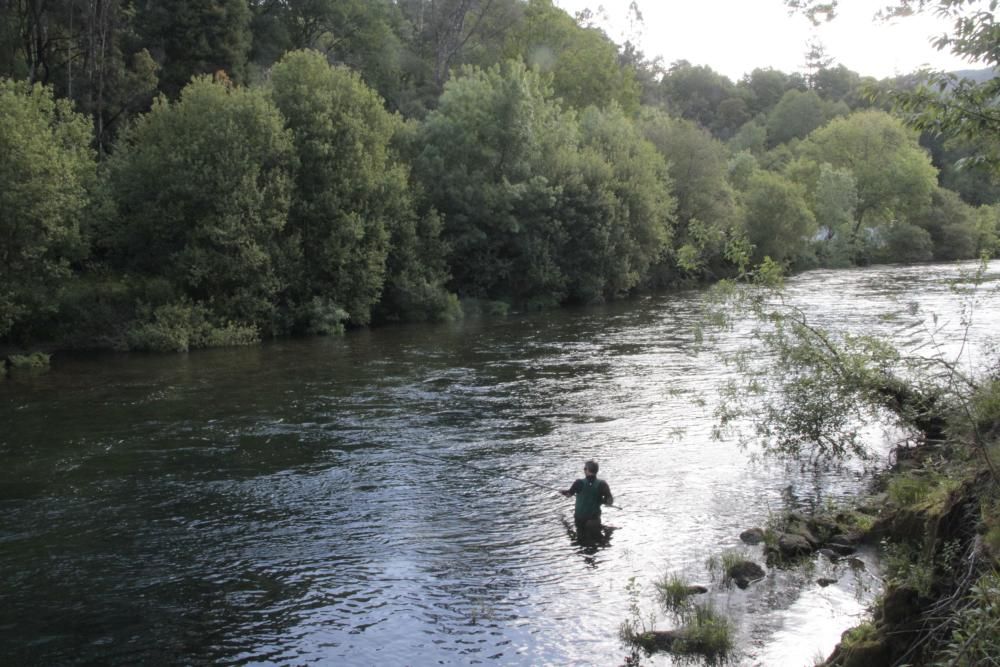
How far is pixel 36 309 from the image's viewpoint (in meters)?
33.5

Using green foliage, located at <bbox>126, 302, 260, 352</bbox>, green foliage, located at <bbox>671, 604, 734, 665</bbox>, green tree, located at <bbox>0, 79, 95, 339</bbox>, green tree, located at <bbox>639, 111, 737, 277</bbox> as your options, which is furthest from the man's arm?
green tree, located at <bbox>639, 111, 737, 277</bbox>

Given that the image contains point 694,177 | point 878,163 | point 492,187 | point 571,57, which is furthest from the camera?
point 878,163

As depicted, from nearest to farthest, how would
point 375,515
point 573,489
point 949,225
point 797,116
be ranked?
point 573,489
point 375,515
point 949,225
point 797,116

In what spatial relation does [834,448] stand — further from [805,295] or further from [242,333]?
[805,295]

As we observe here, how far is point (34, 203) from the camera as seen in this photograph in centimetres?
3177

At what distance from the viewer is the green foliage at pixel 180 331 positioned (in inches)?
1355

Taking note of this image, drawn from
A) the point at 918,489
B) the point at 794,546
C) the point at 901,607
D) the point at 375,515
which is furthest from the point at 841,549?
the point at 375,515

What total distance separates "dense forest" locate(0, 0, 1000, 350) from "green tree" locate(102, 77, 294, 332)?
3.9 inches

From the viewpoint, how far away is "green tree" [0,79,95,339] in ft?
103

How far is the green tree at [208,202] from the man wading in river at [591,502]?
86.0 feet

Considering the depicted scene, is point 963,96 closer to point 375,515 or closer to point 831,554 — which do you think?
point 831,554

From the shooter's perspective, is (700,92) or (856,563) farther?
(700,92)

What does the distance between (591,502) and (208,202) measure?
28066 millimetres

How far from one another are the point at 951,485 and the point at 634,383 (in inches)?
601
